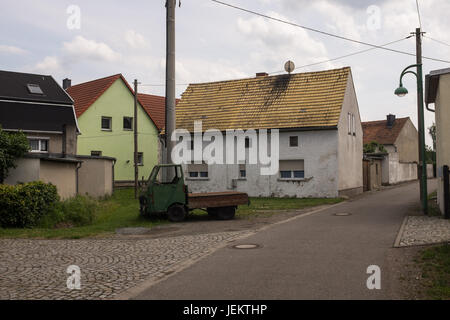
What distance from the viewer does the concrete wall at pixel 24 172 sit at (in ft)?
50.5

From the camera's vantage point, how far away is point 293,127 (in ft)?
82.8

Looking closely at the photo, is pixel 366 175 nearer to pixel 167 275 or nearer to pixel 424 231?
pixel 424 231

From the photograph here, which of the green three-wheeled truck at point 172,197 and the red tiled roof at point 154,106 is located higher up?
the red tiled roof at point 154,106

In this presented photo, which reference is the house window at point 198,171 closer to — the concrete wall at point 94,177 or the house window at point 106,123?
the concrete wall at point 94,177

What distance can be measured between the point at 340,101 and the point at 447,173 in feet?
39.9

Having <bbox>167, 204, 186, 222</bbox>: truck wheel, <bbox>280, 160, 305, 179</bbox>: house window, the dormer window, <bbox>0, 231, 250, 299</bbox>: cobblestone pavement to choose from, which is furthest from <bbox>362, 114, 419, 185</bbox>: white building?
<bbox>0, 231, 250, 299</bbox>: cobblestone pavement

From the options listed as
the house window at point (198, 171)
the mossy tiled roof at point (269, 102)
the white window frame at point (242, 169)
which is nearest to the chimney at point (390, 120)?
the mossy tiled roof at point (269, 102)

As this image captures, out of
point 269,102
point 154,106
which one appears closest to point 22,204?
point 269,102

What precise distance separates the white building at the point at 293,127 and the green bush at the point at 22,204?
14.4m

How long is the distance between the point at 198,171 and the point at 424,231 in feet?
59.5

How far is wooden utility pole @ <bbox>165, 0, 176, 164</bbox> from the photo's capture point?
45.8ft

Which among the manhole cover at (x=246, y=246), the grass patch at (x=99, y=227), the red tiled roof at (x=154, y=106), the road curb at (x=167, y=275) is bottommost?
the road curb at (x=167, y=275)

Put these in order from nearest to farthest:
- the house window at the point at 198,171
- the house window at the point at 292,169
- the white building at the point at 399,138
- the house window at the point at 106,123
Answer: the house window at the point at 292,169 < the house window at the point at 198,171 < the house window at the point at 106,123 < the white building at the point at 399,138
